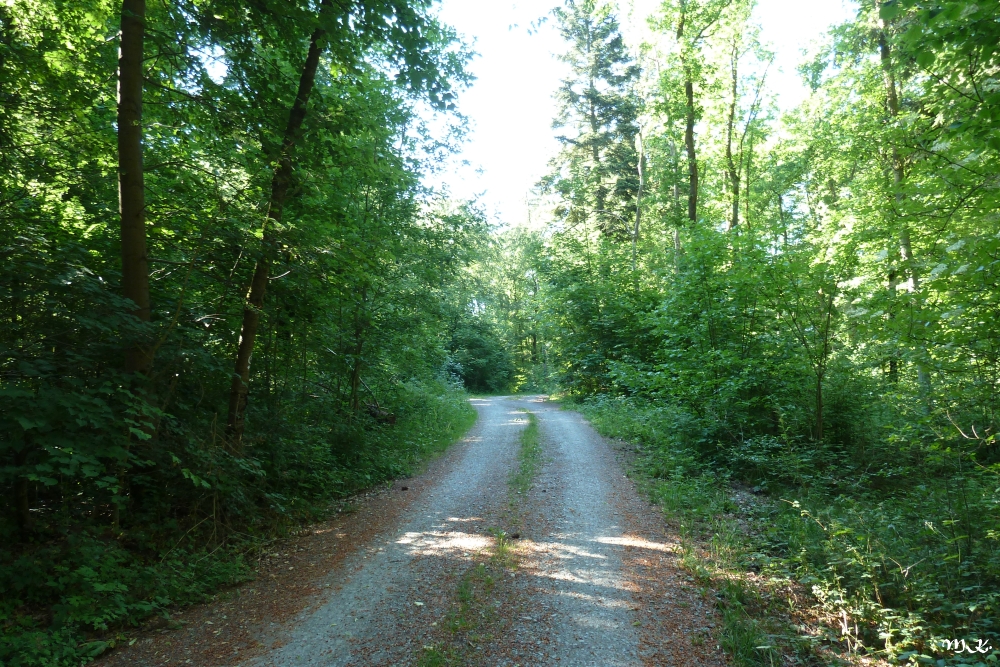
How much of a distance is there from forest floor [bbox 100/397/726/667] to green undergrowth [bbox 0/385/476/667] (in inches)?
12.1

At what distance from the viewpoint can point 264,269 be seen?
7102 mm

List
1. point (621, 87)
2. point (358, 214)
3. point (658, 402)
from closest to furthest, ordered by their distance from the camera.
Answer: point (358, 214)
point (658, 402)
point (621, 87)

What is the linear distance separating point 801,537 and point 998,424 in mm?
2275

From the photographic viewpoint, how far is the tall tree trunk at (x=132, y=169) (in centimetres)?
540

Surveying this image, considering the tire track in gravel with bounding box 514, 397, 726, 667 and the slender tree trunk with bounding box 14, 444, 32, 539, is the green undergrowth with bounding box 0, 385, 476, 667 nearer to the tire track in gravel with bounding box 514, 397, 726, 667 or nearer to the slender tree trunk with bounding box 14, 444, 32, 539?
the slender tree trunk with bounding box 14, 444, 32, 539

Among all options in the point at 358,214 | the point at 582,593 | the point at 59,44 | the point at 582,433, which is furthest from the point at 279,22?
the point at 582,433

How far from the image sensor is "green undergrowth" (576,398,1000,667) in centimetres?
399

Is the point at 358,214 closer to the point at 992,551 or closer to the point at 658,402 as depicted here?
the point at 658,402

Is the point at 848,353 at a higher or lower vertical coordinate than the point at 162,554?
higher

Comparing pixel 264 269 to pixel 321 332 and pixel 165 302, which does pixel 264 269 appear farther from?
pixel 321 332

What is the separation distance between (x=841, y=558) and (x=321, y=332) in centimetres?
823

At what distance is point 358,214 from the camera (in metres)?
11.2

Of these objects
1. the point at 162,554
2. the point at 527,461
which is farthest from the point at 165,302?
the point at 527,461

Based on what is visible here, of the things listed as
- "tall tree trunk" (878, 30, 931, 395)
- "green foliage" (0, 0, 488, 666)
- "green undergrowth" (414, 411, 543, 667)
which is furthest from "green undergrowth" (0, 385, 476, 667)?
"tall tree trunk" (878, 30, 931, 395)
